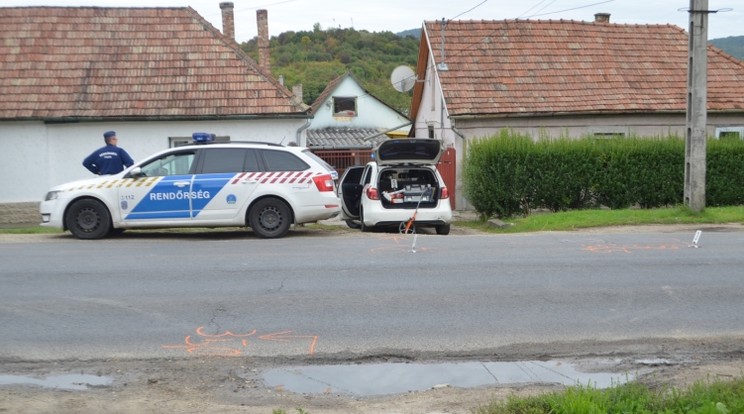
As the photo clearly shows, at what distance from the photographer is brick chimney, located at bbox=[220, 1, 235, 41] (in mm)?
28188

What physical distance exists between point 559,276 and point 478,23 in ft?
59.8

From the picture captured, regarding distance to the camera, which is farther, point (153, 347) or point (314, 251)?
point (314, 251)

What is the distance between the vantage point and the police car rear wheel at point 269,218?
47.5ft

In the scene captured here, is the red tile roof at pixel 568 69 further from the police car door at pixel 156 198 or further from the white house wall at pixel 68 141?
the police car door at pixel 156 198

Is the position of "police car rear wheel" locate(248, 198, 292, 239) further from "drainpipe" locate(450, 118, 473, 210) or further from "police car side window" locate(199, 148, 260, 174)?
"drainpipe" locate(450, 118, 473, 210)

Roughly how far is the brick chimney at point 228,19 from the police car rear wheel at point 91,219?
14714mm

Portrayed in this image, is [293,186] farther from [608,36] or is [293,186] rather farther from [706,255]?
Result: [608,36]

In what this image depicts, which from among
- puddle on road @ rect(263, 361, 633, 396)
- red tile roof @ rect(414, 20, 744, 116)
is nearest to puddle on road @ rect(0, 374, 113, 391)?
puddle on road @ rect(263, 361, 633, 396)

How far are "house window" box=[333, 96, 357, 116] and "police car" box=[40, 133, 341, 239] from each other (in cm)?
3473

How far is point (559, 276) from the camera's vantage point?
35.2ft

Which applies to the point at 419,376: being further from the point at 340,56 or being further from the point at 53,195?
the point at 340,56

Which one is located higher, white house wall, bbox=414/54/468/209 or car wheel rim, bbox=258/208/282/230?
white house wall, bbox=414/54/468/209

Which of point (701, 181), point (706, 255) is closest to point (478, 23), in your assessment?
point (701, 181)

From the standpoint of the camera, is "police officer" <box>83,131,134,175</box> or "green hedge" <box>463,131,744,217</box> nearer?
"police officer" <box>83,131,134,175</box>
